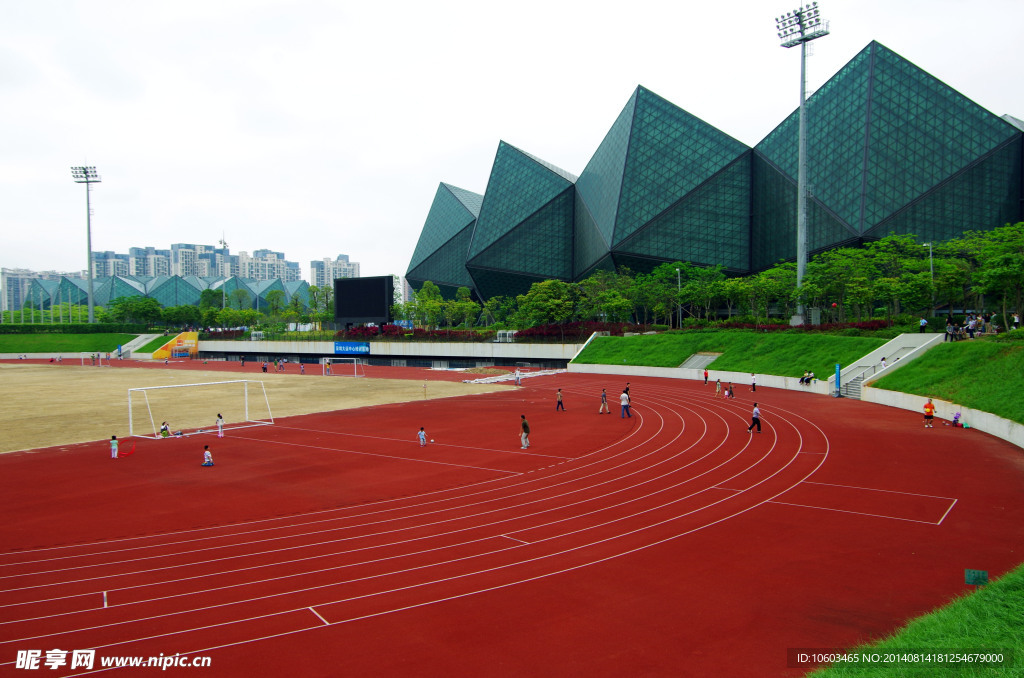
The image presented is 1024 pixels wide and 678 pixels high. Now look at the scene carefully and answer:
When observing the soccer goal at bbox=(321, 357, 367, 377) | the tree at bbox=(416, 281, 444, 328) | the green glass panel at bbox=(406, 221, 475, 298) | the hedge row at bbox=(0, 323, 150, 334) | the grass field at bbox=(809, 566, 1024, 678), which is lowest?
the soccer goal at bbox=(321, 357, 367, 377)

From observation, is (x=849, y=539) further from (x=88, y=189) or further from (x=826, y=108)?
(x=88, y=189)

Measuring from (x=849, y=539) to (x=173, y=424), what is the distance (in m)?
27.1

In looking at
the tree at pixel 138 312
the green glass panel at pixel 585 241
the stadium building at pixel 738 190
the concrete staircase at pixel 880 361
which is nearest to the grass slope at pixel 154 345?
the tree at pixel 138 312

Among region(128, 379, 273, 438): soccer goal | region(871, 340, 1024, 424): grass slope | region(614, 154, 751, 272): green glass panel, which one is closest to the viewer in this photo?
region(871, 340, 1024, 424): grass slope

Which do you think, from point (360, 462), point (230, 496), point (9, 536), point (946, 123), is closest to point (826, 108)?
point (946, 123)

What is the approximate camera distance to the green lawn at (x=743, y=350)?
37.8m

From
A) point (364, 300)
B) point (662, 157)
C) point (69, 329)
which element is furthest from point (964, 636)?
point (69, 329)

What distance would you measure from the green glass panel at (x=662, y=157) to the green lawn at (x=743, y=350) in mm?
23222

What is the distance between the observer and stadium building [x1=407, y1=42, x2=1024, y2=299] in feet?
194

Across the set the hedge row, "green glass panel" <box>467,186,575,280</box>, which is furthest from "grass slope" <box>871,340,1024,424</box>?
the hedge row

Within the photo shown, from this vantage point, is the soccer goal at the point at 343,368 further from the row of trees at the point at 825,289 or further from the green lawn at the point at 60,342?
the green lawn at the point at 60,342

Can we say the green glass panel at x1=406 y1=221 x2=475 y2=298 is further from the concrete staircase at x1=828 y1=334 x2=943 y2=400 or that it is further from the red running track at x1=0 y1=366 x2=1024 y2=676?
the red running track at x1=0 y1=366 x2=1024 y2=676

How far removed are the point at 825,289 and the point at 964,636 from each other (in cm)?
4629

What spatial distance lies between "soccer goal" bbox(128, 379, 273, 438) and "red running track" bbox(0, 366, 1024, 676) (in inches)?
215
